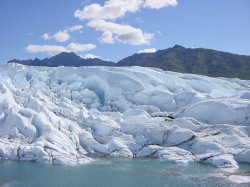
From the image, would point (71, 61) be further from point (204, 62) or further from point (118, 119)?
point (118, 119)

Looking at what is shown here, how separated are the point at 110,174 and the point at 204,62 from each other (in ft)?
339

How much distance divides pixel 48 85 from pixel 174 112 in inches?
700

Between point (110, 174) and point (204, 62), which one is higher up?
point (204, 62)

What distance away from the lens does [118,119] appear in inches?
1544

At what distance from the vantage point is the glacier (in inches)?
1251

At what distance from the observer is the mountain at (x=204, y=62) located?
380ft

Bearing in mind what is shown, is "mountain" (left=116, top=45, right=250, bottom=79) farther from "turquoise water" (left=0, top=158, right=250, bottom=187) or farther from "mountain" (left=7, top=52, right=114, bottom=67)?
"turquoise water" (left=0, top=158, right=250, bottom=187)

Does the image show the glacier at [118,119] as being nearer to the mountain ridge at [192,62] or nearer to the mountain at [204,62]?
the mountain at [204,62]

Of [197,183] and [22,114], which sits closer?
[197,183]

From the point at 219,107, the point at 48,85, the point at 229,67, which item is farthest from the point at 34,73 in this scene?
the point at 229,67

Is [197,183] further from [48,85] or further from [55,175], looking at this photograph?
[48,85]

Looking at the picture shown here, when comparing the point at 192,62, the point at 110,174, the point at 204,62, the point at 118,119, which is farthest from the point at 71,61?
the point at 110,174

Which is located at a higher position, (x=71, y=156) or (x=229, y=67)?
(x=229, y=67)

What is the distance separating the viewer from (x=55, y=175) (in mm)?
26297
